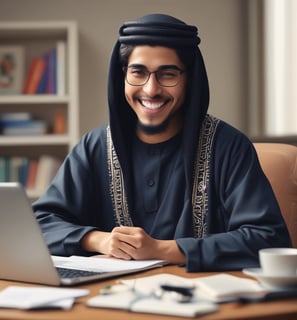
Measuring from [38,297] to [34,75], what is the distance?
3.59 meters

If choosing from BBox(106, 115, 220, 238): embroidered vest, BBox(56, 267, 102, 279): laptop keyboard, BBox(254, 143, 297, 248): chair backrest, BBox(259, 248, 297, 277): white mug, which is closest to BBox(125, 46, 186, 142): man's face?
BBox(106, 115, 220, 238): embroidered vest

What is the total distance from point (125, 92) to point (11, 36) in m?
2.95

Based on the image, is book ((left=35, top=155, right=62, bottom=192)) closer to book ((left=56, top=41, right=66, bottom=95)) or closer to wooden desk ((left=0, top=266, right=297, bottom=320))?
book ((left=56, top=41, right=66, bottom=95))

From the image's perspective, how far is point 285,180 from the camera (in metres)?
2.27

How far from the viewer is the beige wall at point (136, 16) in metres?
4.94

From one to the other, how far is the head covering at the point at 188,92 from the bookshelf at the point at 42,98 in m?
2.50

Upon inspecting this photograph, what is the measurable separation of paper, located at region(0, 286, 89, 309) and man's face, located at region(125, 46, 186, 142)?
30.8 inches

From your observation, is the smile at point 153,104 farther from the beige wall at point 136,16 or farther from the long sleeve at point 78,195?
the beige wall at point 136,16

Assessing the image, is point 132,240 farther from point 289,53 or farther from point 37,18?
point 37,18

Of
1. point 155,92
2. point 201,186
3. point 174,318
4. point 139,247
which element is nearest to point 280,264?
point 174,318

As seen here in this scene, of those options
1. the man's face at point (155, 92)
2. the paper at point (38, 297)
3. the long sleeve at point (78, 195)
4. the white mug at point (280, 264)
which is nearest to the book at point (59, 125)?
the long sleeve at point (78, 195)

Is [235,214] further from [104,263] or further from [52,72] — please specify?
[52,72]

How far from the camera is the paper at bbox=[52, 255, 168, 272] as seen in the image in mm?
1615

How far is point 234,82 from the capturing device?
4957mm
